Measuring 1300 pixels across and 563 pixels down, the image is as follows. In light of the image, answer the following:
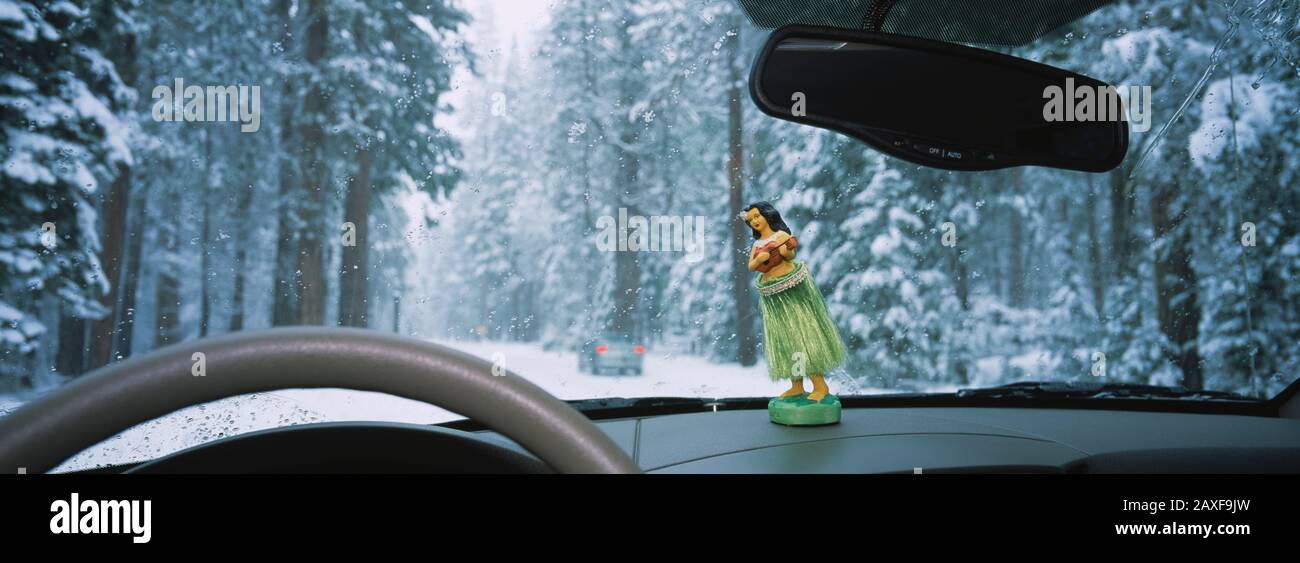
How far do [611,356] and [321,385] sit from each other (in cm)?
327

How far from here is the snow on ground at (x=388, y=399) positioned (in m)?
2.36

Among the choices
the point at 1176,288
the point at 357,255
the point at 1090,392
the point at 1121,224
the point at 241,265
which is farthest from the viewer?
the point at 1121,224

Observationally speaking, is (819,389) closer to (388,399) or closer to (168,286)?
(388,399)

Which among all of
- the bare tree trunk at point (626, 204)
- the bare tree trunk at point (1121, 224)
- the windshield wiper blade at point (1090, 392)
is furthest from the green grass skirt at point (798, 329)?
the bare tree trunk at point (1121, 224)

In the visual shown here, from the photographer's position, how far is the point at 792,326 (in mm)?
2561

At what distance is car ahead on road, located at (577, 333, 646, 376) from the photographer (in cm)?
400

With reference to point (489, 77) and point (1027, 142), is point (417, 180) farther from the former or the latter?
point (1027, 142)

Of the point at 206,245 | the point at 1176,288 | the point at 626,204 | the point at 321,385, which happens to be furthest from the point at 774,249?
the point at 1176,288

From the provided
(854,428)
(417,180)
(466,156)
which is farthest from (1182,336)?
(417,180)

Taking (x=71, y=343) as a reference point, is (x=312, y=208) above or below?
above

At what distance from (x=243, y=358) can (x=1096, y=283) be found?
621 cm
